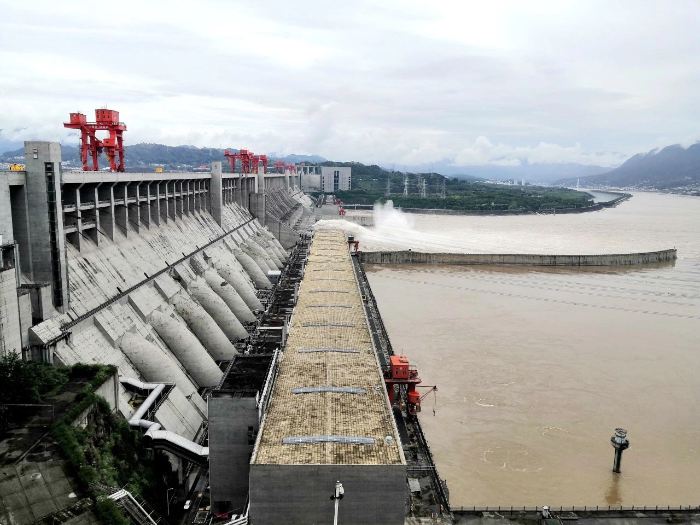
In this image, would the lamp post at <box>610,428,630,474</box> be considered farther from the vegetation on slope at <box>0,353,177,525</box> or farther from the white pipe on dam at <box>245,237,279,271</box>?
the white pipe on dam at <box>245,237,279,271</box>

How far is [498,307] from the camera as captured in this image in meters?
46.0

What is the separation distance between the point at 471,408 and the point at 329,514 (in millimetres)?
13890

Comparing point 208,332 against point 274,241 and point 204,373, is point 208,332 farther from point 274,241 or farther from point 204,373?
point 274,241

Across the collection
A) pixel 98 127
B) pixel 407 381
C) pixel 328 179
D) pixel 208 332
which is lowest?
pixel 407 381

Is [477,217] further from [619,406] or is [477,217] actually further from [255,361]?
[255,361]

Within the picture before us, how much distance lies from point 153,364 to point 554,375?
21.3m

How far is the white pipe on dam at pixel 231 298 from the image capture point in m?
34.2

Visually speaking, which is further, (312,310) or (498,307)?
(498,307)

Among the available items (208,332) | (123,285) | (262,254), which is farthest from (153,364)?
(262,254)

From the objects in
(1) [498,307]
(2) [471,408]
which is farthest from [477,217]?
(2) [471,408]

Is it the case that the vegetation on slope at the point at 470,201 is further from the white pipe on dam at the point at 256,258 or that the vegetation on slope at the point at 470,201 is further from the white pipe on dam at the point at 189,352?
the white pipe on dam at the point at 189,352

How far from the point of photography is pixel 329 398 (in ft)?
57.4

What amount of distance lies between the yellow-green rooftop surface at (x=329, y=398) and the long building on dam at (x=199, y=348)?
0.06m

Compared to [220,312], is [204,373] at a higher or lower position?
lower
